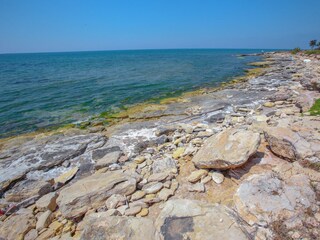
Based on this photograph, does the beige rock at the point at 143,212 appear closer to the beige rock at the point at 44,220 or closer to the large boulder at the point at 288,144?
the beige rock at the point at 44,220

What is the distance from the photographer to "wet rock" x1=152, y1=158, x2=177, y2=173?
5.79 meters

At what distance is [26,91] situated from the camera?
21.8 meters

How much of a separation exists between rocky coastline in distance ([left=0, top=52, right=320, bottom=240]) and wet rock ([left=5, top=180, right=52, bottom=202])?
4cm

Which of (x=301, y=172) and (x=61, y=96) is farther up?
(x=301, y=172)

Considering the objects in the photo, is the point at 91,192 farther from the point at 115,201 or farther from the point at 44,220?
the point at 44,220

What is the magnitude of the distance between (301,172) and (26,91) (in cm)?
2613

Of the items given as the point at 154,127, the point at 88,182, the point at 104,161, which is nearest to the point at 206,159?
the point at 88,182

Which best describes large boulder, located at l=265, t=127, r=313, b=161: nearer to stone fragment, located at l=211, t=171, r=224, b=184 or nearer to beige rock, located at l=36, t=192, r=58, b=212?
stone fragment, located at l=211, t=171, r=224, b=184

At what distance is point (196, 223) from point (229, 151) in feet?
7.62

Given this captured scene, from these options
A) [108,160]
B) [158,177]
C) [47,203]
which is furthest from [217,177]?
[47,203]

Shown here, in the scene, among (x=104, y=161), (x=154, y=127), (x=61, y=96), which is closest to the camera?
(x=104, y=161)

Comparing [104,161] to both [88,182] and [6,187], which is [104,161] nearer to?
[88,182]

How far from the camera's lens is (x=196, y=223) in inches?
124

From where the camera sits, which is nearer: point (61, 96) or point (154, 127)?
point (154, 127)
